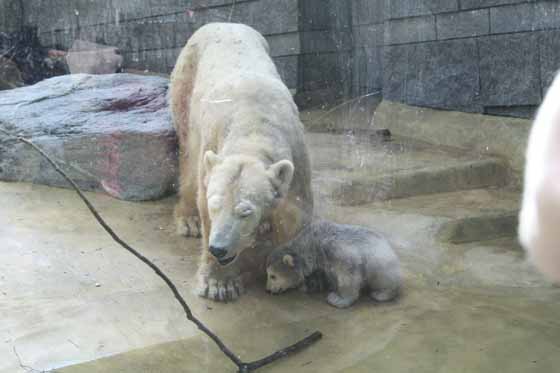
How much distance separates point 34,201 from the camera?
14.2 feet

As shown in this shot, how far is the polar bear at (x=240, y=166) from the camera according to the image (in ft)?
9.78

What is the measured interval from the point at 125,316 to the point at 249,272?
0.73 meters

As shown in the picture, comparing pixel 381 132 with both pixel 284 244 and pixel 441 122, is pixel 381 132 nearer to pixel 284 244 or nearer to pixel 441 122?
pixel 441 122

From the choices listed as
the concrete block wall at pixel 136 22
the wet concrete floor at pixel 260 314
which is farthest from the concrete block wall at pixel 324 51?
the wet concrete floor at pixel 260 314

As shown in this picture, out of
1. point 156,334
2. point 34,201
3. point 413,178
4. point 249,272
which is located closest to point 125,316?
point 156,334

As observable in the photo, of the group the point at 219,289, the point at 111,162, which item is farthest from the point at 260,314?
the point at 111,162

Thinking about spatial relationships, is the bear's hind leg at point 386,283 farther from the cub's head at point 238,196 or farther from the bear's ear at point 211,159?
the bear's ear at point 211,159

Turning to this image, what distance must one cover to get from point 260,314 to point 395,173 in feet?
5.14

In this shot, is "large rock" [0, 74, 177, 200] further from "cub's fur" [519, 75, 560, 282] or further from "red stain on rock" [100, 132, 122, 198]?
"cub's fur" [519, 75, 560, 282]

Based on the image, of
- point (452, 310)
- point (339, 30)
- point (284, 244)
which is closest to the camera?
point (452, 310)

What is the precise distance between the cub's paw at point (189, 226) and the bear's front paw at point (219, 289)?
3.00 feet

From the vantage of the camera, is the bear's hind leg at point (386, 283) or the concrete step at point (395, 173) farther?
the concrete step at point (395, 173)

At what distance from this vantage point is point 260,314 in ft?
10.1

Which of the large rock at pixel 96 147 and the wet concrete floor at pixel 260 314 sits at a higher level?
the large rock at pixel 96 147
